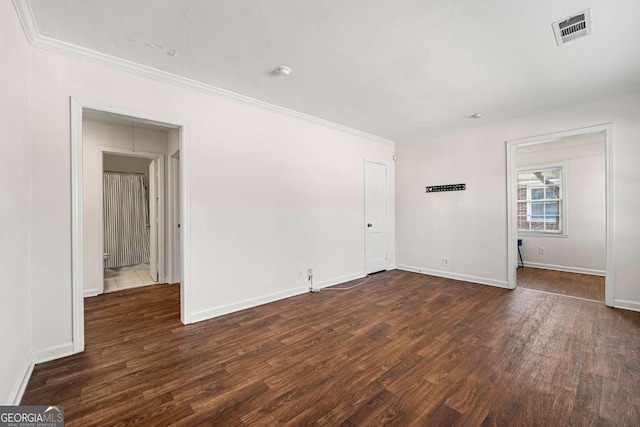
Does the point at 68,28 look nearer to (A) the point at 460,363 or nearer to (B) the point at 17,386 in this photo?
(B) the point at 17,386

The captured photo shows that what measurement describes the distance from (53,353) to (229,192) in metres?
2.09

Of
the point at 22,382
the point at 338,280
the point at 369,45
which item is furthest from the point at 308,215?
the point at 22,382

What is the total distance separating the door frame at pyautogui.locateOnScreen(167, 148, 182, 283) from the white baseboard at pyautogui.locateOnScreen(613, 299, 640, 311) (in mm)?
6212

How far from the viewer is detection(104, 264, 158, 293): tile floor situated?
4.39 m

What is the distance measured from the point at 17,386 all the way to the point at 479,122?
5927mm

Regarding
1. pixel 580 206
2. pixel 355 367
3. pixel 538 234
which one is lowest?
pixel 355 367

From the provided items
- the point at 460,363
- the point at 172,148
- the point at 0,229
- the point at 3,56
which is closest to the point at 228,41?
the point at 3,56

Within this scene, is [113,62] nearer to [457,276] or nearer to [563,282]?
[457,276]

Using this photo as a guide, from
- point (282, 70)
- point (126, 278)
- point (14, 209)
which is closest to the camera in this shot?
point (14, 209)

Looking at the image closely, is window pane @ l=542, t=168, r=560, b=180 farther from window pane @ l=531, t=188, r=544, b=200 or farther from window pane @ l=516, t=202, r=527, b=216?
window pane @ l=516, t=202, r=527, b=216

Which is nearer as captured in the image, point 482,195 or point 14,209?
point 14,209

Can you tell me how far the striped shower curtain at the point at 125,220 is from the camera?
19.2 ft

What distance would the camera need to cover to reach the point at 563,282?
4.55m

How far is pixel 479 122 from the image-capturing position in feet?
14.3
